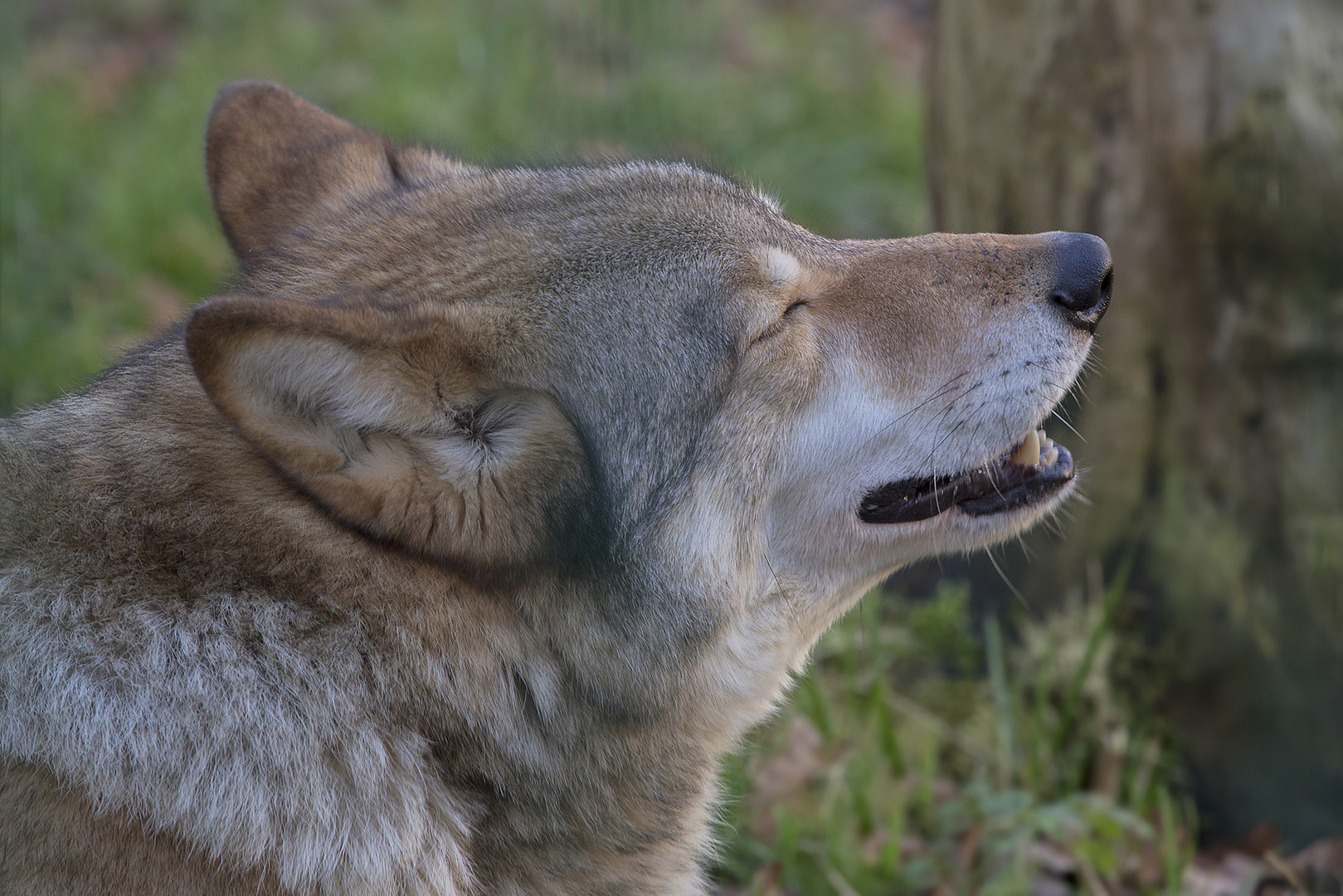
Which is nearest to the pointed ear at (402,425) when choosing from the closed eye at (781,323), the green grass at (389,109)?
the closed eye at (781,323)

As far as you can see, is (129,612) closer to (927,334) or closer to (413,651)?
(413,651)

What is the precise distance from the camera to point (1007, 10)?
13.2 feet

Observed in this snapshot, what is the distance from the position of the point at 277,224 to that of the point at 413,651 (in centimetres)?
134

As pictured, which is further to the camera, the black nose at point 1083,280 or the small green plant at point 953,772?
the small green plant at point 953,772

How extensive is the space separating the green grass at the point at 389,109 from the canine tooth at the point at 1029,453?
3.42m

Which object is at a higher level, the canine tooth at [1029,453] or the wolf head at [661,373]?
the wolf head at [661,373]

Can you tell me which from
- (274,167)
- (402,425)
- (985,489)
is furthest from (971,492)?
(274,167)

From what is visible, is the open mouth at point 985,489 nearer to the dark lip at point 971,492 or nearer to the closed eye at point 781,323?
the dark lip at point 971,492

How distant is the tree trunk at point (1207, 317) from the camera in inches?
146

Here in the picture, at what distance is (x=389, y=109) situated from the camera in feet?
24.4

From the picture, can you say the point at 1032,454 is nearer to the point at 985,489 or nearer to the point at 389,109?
the point at 985,489

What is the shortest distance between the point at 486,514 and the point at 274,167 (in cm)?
138

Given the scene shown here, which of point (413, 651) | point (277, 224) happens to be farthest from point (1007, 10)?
point (413, 651)

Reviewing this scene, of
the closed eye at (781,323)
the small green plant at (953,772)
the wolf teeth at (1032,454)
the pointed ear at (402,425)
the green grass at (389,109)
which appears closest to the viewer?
the pointed ear at (402,425)
